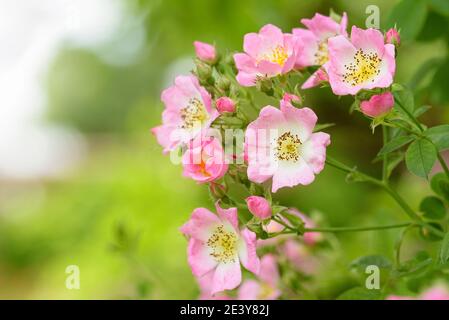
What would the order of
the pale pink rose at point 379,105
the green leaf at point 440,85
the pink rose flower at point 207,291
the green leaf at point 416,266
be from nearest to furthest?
1. the pale pink rose at point 379,105
2. the green leaf at point 416,266
3. the pink rose flower at point 207,291
4. the green leaf at point 440,85

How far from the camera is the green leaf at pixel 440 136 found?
68cm

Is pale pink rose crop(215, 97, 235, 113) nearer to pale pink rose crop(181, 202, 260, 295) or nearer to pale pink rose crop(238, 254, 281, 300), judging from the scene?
pale pink rose crop(181, 202, 260, 295)

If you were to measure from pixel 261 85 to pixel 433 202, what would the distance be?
28 centimetres

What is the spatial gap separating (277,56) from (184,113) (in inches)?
5.1

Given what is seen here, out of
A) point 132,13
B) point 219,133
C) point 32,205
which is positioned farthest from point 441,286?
point 32,205

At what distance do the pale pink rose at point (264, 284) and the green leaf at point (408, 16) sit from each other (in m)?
0.37

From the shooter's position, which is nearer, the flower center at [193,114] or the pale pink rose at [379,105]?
the pale pink rose at [379,105]

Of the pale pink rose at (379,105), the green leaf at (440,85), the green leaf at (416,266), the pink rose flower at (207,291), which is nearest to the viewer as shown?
the pale pink rose at (379,105)

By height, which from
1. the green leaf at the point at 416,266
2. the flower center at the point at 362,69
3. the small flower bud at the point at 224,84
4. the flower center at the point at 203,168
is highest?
the small flower bud at the point at 224,84

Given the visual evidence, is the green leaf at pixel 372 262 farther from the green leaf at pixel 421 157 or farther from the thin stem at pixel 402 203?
the green leaf at pixel 421 157

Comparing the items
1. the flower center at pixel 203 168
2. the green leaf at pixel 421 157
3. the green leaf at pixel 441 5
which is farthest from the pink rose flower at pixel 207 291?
the green leaf at pixel 441 5

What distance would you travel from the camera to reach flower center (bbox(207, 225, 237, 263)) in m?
0.77

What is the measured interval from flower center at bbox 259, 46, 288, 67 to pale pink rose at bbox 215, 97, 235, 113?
0.27 ft
